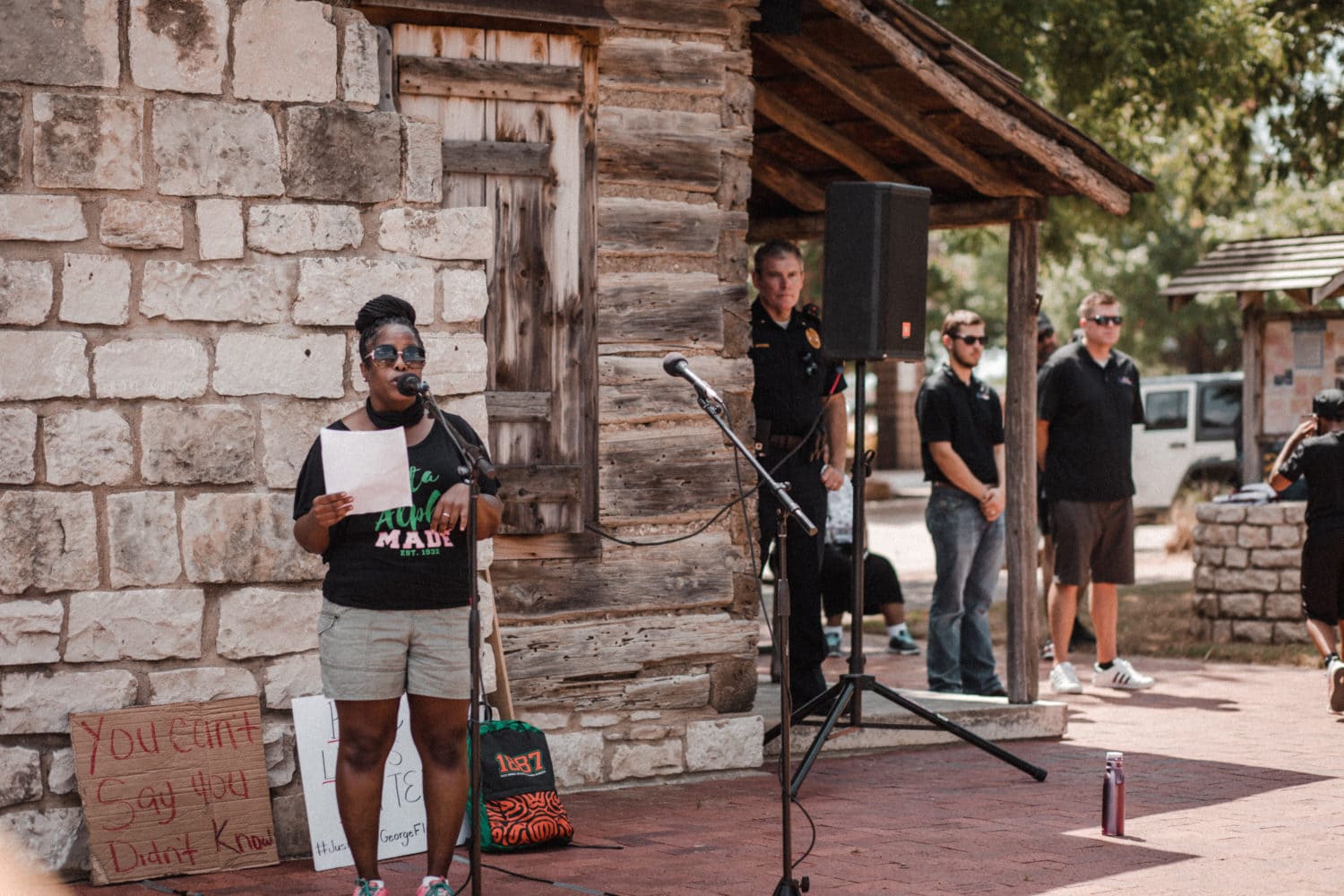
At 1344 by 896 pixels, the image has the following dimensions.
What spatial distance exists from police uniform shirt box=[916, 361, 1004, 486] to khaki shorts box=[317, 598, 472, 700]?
15.0 ft

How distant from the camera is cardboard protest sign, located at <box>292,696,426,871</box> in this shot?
19.7 ft

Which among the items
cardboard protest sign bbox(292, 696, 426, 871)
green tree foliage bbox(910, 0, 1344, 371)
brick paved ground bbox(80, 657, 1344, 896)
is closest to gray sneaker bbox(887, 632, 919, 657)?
brick paved ground bbox(80, 657, 1344, 896)

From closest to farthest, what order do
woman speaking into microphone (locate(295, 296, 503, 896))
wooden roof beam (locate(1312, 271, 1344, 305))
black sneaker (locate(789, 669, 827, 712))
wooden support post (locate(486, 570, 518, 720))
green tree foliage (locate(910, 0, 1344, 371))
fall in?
woman speaking into microphone (locate(295, 296, 503, 896))
wooden support post (locate(486, 570, 518, 720))
black sneaker (locate(789, 669, 827, 712))
wooden roof beam (locate(1312, 271, 1344, 305))
green tree foliage (locate(910, 0, 1344, 371))

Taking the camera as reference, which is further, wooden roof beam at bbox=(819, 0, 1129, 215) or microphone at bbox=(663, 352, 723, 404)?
wooden roof beam at bbox=(819, 0, 1129, 215)

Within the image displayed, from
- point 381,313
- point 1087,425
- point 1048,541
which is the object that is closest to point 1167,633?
point 1048,541

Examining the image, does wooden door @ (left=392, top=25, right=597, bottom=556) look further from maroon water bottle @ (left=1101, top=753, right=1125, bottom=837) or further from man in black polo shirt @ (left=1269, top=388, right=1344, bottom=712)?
man in black polo shirt @ (left=1269, top=388, right=1344, bottom=712)

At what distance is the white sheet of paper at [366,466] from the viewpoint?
501cm

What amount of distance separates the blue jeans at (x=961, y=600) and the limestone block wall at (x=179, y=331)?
380 centimetres

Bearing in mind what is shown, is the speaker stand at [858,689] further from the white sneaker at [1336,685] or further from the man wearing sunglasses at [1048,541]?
the man wearing sunglasses at [1048,541]

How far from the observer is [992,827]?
652 cm

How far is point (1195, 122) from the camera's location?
607 inches

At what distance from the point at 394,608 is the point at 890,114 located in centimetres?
463

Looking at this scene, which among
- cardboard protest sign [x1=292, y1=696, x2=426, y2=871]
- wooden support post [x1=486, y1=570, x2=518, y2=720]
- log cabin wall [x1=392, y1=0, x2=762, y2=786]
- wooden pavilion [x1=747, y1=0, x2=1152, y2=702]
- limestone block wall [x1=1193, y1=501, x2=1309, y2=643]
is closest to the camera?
cardboard protest sign [x1=292, y1=696, x2=426, y2=871]

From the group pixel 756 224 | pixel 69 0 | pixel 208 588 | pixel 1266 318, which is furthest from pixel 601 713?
pixel 1266 318
